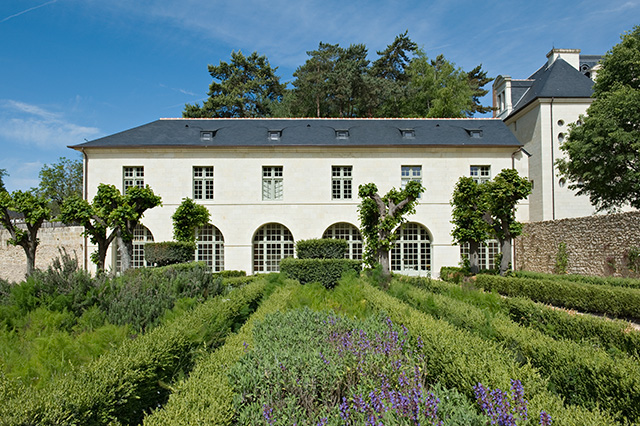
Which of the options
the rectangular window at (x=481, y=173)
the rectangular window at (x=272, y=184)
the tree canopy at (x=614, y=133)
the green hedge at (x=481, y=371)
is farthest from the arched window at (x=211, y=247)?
the tree canopy at (x=614, y=133)

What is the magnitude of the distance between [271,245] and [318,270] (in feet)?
21.3

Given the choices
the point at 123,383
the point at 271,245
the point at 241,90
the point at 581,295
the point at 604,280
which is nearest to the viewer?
the point at 123,383

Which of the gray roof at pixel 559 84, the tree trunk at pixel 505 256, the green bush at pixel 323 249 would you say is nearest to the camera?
the tree trunk at pixel 505 256

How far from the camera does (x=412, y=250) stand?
19.6 meters

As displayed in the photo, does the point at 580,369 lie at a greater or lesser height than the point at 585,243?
lesser

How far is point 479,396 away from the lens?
2.80 metres

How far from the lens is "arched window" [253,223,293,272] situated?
19.5 metres

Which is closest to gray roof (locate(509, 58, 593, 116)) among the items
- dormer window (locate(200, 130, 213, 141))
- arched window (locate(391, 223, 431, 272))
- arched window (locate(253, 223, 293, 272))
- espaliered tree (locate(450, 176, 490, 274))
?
espaliered tree (locate(450, 176, 490, 274))

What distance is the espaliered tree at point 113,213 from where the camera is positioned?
11880 millimetres

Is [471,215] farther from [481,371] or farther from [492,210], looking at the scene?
[481,371]

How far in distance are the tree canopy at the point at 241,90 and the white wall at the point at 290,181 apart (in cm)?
1383

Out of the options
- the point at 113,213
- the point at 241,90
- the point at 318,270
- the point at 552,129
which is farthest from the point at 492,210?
the point at 241,90

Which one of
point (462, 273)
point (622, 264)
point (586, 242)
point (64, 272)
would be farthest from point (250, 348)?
point (586, 242)

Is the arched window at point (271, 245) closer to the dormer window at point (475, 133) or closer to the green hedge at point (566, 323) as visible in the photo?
the dormer window at point (475, 133)
